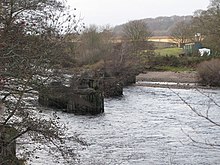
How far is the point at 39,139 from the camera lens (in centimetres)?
991

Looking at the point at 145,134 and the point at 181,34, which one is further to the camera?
the point at 181,34

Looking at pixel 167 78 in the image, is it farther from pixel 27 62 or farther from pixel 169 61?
pixel 27 62

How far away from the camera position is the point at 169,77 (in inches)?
2163

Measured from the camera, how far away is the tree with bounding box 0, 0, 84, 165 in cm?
789

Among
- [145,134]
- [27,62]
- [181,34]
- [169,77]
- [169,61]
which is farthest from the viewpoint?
[181,34]

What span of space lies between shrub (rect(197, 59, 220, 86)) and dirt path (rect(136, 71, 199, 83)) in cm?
224

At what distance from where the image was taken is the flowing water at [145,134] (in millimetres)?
16188

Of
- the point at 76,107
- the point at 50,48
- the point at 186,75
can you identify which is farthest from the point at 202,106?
the point at 186,75

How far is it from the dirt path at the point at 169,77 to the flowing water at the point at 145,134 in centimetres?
1670

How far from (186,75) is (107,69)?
593 inches

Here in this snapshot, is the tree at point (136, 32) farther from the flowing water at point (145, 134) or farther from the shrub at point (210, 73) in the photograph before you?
the flowing water at point (145, 134)

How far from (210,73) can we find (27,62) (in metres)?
41.2

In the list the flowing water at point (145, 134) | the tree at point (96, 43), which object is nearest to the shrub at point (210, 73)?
the flowing water at point (145, 134)

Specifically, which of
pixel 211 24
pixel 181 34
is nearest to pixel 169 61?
pixel 211 24
